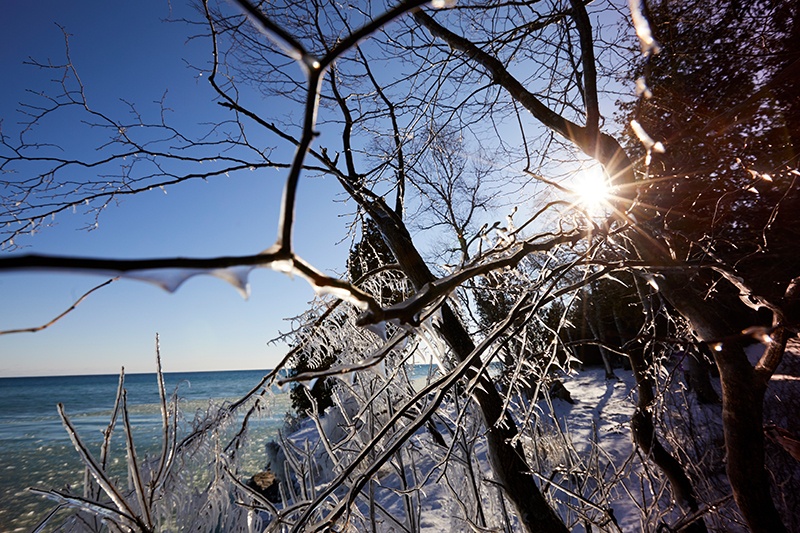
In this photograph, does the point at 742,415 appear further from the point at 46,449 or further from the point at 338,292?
the point at 46,449

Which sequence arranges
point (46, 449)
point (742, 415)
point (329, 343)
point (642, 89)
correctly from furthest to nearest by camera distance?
point (46, 449) < point (329, 343) < point (742, 415) < point (642, 89)

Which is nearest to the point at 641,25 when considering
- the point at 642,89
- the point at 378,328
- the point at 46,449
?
the point at 642,89

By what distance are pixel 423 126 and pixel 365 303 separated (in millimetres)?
2729

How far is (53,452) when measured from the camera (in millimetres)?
15680

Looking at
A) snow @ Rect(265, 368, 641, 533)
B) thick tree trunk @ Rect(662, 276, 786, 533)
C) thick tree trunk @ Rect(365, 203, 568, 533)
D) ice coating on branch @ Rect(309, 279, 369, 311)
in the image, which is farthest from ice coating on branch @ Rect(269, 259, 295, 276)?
thick tree trunk @ Rect(662, 276, 786, 533)

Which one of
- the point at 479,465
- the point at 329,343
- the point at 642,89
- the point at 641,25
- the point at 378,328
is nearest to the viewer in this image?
the point at 378,328

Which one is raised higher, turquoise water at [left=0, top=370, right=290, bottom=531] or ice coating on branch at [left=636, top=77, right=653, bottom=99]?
ice coating on branch at [left=636, top=77, right=653, bottom=99]

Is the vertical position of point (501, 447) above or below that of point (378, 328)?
below

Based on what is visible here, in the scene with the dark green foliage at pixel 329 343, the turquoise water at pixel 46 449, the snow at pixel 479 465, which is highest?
the dark green foliage at pixel 329 343

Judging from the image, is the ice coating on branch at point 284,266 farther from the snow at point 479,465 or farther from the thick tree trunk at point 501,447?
the thick tree trunk at point 501,447

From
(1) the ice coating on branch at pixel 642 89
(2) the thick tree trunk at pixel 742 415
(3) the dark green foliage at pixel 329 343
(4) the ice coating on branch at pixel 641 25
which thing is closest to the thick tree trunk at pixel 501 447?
(3) the dark green foliage at pixel 329 343

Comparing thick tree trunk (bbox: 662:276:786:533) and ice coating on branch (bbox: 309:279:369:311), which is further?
thick tree trunk (bbox: 662:276:786:533)

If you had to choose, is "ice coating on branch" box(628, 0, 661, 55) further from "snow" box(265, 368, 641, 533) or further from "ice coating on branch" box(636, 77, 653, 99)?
"snow" box(265, 368, 641, 533)

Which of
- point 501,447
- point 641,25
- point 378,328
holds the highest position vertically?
point 641,25
